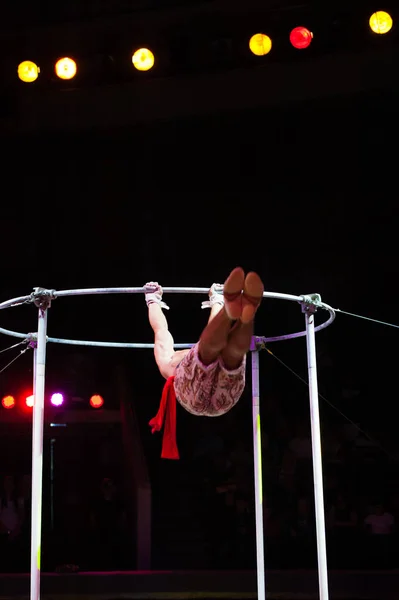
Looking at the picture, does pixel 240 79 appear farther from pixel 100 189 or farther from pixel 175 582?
pixel 175 582

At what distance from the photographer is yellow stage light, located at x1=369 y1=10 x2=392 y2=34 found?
238 inches

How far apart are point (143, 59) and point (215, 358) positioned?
3.77 meters

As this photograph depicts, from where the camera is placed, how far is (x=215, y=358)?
3.84 meters

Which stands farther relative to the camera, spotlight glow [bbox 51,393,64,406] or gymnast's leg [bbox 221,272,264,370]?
spotlight glow [bbox 51,393,64,406]

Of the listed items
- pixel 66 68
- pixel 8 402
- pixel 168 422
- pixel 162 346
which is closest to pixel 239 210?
pixel 66 68

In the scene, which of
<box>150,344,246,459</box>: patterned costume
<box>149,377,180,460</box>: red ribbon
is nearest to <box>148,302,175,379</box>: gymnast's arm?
<box>149,377,180,460</box>: red ribbon

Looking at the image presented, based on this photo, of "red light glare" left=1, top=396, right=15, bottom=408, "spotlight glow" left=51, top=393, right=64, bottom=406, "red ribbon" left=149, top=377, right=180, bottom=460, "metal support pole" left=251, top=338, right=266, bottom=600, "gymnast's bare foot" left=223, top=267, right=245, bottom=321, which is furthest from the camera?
"red light glare" left=1, top=396, right=15, bottom=408

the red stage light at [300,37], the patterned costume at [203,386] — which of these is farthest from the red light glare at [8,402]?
the red stage light at [300,37]

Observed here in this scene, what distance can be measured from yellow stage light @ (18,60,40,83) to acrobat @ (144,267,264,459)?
3155 millimetres

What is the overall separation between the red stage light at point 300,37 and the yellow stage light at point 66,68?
6.85 ft

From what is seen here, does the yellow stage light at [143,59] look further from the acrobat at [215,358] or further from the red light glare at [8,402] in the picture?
the red light glare at [8,402]

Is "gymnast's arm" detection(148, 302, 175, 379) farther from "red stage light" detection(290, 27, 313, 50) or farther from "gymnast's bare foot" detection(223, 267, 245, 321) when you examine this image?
"red stage light" detection(290, 27, 313, 50)

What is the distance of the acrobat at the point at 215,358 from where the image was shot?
3.52 meters

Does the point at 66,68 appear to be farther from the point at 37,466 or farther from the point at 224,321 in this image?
the point at 37,466
